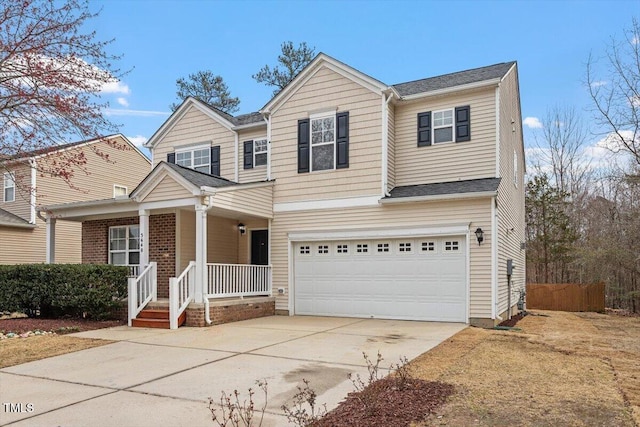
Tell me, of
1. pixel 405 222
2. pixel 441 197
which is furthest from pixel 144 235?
pixel 441 197

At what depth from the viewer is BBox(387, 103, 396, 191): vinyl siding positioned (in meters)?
12.8

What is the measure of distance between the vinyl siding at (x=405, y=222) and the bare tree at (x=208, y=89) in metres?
19.8

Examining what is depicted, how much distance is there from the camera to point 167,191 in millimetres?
11875

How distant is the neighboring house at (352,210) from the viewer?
1144cm

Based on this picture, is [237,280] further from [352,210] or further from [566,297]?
[566,297]

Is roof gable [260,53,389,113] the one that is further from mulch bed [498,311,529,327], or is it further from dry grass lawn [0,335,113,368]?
dry grass lawn [0,335,113,368]

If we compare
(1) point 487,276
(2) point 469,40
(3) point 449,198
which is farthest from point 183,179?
(2) point 469,40

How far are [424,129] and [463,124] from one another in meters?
1.03

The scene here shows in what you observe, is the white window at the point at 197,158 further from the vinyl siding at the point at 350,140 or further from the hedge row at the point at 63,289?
the hedge row at the point at 63,289

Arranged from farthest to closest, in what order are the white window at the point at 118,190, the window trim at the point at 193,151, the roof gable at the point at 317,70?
the white window at the point at 118,190 → the window trim at the point at 193,151 → the roof gable at the point at 317,70

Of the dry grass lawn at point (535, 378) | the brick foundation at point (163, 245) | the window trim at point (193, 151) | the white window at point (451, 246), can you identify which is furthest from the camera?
the window trim at point (193, 151)

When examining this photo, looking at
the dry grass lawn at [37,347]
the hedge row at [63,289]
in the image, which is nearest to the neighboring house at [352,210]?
the hedge row at [63,289]

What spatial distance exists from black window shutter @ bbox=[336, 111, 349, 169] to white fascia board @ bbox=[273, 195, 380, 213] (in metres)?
0.96

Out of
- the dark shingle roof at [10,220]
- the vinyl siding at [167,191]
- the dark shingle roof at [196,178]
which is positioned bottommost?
the dark shingle roof at [10,220]
